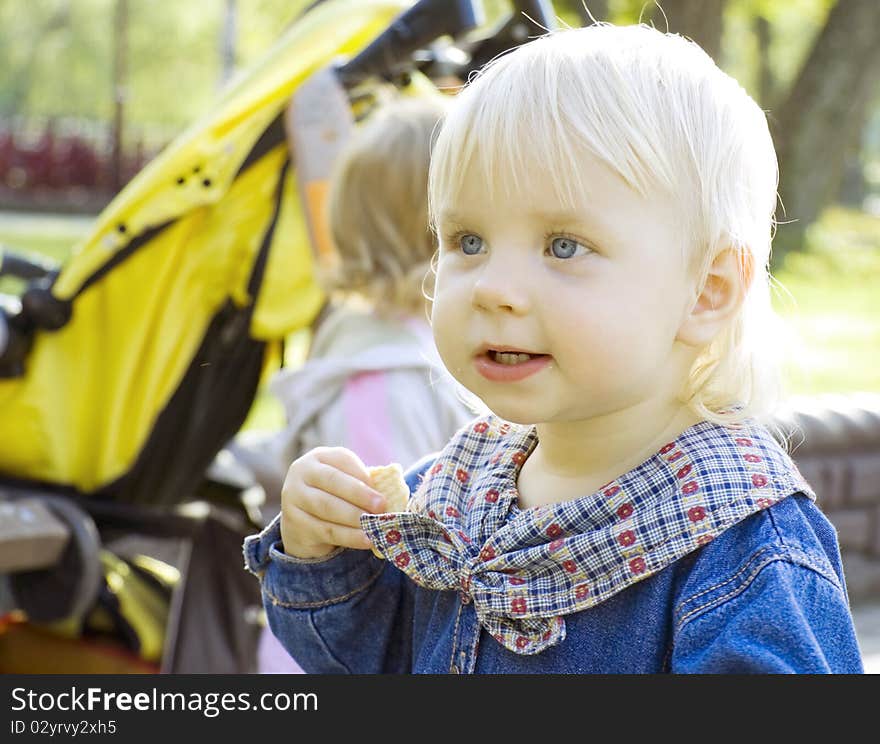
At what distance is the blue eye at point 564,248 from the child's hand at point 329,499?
0.32 metres

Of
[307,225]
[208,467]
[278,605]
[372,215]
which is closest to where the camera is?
[278,605]

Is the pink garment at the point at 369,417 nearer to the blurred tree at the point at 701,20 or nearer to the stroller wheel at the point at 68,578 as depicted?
the stroller wheel at the point at 68,578

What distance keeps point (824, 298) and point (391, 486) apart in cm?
1209

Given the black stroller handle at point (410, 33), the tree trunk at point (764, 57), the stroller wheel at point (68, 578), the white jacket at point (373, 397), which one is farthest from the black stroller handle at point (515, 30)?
the tree trunk at point (764, 57)

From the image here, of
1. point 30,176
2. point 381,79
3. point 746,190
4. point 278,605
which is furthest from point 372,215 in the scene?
point 30,176

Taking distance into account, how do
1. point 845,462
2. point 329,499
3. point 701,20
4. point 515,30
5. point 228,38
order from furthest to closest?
point 228,38 < point 701,20 < point 845,462 < point 515,30 < point 329,499

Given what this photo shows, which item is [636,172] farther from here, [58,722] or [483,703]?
[58,722]

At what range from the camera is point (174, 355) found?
2973 mm

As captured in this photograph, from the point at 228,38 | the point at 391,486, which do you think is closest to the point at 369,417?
the point at 391,486

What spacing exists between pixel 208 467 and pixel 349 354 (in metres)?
0.71

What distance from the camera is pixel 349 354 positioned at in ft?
8.34

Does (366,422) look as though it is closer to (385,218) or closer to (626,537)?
(385,218)

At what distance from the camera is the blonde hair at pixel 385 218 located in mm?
2529

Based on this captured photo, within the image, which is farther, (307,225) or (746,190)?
(307,225)
